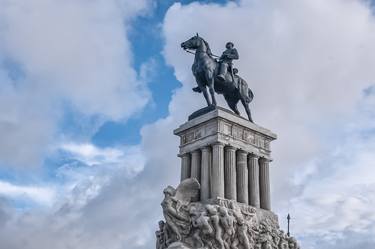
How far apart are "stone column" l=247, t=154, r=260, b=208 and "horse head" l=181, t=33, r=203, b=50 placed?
23.5 ft

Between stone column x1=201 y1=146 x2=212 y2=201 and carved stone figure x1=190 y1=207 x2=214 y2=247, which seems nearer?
carved stone figure x1=190 y1=207 x2=214 y2=247

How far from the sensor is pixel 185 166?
34.5 meters

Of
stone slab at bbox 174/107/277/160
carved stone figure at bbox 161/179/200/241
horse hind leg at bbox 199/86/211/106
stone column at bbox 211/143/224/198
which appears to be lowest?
carved stone figure at bbox 161/179/200/241

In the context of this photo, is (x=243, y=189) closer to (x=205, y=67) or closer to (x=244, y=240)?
(x=244, y=240)

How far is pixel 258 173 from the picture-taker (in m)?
34.9

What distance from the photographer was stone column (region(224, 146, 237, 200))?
107 ft

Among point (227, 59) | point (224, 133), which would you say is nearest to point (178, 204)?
point (224, 133)

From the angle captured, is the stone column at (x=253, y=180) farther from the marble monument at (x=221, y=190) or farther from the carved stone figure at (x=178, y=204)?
the carved stone figure at (x=178, y=204)

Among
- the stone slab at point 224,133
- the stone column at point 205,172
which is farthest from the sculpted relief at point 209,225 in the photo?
the stone slab at point 224,133

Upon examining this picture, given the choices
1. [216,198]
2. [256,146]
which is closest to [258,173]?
[256,146]

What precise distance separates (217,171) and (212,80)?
18.4 ft

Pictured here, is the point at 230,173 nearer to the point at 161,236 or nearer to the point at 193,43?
the point at 161,236

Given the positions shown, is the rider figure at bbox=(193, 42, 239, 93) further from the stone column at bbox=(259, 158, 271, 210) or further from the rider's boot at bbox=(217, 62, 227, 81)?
the stone column at bbox=(259, 158, 271, 210)

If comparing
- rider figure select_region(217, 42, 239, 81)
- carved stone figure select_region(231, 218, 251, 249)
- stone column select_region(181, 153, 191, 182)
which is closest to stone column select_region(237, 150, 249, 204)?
carved stone figure select_region(231, 218, 251, 249)
